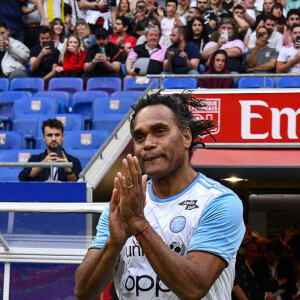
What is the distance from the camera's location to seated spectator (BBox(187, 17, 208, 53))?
37.4 feet

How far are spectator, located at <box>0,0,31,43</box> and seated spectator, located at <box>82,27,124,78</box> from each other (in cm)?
224

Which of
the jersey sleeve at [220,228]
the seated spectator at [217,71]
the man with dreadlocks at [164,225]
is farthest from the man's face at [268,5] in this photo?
the jersey sleeve at [220,228]

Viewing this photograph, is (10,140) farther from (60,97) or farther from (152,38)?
(152,38)

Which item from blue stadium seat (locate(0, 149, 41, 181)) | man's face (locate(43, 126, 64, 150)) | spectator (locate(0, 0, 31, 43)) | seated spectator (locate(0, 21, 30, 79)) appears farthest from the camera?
spectator (locate(0, 0, 31, 43))

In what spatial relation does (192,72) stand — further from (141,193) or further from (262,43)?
(141,193)

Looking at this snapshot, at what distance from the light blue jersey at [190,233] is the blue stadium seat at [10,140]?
6698mm

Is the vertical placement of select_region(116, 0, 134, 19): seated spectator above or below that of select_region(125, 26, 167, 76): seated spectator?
above

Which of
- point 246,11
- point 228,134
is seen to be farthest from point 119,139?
point 246,11

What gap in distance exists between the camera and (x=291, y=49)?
10305mm

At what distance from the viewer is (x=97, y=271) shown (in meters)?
2.65

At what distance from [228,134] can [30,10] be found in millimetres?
6524

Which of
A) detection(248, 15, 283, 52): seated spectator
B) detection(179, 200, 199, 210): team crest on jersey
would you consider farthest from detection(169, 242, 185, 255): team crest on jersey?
detection(248, 15, 283, 52): seated spectator

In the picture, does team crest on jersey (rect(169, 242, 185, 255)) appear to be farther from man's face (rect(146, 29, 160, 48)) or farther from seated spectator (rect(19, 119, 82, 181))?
man's face (rect(146, 29, 160, 48))

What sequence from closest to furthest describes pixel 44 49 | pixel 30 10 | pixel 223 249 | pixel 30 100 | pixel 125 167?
pixel 125 167 < pixel 223 249 < pixel 30 100 < pixel 44 49 < pixel 30 10
